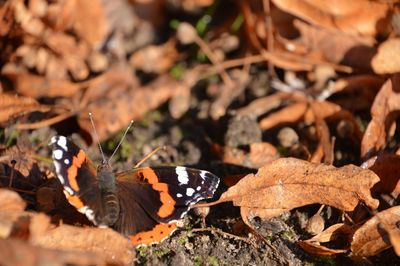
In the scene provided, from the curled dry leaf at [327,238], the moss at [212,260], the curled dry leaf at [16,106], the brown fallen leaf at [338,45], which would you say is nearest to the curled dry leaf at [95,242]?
the moss at [212,260]

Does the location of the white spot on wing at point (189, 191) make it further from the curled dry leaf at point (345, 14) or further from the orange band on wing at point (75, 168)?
the curled dry leaf at point (345, 14)

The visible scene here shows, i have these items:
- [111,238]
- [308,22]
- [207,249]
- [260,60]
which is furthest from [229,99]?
[111,238]

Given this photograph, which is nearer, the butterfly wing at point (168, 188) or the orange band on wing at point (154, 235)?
the orange band on wing at point (154, 235)

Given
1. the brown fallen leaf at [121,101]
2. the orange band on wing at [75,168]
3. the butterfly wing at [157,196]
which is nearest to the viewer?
the orange band on wing at [75,168]

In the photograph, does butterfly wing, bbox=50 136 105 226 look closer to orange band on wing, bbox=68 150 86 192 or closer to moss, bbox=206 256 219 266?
orange band on wing, bbox=68 150 86 192

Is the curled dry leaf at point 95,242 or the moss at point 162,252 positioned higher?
the curled dry leaf at point 95,242

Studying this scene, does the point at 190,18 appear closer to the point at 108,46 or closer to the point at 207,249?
the point at 108,46

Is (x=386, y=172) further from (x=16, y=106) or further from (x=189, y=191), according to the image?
(x=16, y=106)
